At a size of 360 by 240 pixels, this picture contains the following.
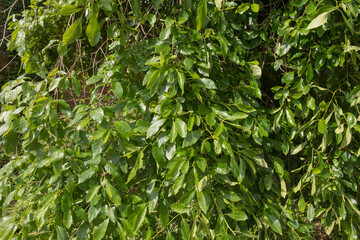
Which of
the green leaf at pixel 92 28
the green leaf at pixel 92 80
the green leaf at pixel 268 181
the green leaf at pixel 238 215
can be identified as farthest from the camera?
the green leaf at pixel 268 181

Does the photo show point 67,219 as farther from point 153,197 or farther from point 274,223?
point 274,223

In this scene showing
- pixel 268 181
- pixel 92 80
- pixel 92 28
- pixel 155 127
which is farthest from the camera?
pixel 268 181

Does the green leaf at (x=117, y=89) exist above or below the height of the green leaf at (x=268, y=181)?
above

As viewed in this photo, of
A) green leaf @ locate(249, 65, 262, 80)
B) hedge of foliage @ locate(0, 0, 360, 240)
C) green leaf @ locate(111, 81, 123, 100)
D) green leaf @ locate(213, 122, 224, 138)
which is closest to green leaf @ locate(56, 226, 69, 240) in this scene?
hedge of foliage @ locate(0, 0, 360, 240)

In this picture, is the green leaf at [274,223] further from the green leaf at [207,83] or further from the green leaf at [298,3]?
the green leaf at [298,3]

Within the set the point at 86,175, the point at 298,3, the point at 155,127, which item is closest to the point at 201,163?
the point at 155,127

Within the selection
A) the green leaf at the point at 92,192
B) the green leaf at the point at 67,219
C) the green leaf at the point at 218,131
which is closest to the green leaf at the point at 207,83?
the green leaf at the point at 218,131

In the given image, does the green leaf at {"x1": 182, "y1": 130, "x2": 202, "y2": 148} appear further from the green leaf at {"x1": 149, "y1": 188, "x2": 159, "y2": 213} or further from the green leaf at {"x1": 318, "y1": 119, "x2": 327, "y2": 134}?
the green leaf at {"x1": 318, "y1": 119, "x2": 327, "y2": 134}

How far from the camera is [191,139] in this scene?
90 centimetres

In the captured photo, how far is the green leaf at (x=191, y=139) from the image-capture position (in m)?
0.89

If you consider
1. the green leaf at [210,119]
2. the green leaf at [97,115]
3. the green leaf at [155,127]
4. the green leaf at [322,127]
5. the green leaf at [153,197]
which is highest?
the green leaf at [97,115]

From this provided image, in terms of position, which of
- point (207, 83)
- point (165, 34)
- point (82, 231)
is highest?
point (165, 34)

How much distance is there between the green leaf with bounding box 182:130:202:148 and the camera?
889 millimetres

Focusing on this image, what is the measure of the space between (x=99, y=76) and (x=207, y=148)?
48 cm
